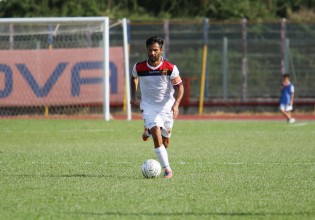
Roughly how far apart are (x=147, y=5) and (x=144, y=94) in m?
27.8

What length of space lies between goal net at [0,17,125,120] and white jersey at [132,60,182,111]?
526 inches

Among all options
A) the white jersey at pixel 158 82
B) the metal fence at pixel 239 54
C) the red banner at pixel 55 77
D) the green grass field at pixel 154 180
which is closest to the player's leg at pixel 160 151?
the green grass field at pixel 154 180

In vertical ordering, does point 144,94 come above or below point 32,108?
above

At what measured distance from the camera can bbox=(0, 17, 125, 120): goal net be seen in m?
24.8

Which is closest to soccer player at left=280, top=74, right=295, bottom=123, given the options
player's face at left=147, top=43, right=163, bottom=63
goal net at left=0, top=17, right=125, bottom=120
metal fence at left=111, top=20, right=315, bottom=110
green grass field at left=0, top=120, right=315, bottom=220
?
metal fence at left=111, top=20, right=315, bottom=110

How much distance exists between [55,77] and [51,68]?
32cm

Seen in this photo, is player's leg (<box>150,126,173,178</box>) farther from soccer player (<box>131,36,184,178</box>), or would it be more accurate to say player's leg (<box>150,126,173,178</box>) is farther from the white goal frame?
the white goal frame

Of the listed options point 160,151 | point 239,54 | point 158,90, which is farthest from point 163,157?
point 239,54

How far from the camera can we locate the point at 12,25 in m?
24.4

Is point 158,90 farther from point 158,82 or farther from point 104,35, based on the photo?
point 104,35

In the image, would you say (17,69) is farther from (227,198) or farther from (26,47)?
(227,198)

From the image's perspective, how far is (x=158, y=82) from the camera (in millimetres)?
11180

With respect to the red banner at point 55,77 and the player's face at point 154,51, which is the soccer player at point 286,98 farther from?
the player's face at point 154,51

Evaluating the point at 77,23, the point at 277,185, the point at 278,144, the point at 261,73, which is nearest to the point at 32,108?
the point at 77,23
